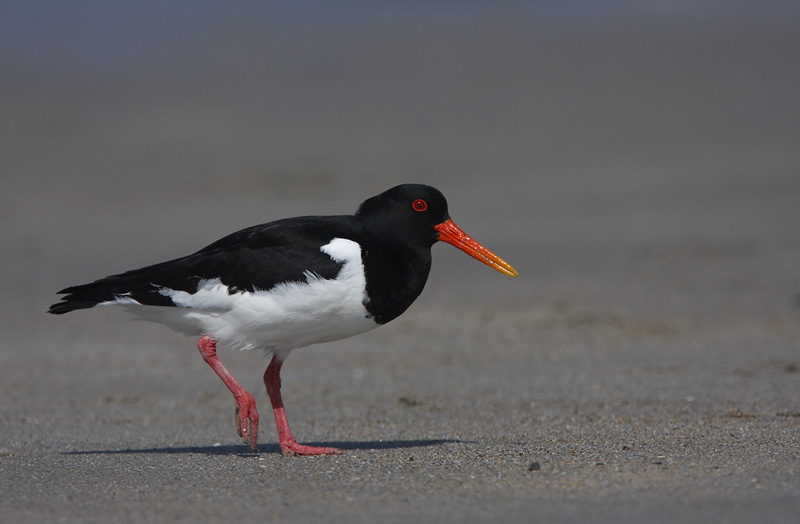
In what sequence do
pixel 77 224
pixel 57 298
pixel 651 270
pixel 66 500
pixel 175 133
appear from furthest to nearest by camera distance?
pixel 175 133, pixel 77 224, pixel 651 270, pixel 57 298, pixel 66 500

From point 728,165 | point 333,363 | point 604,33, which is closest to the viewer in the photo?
point 333,363

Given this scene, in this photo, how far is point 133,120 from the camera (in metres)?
27.4

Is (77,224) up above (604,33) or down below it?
below

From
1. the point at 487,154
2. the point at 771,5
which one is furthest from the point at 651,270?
the point at 771,5

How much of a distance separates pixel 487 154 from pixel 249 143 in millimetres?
6181

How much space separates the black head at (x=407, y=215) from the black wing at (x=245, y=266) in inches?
6.7

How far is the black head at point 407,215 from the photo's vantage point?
6.26 m

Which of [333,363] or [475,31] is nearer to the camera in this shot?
[333,363]

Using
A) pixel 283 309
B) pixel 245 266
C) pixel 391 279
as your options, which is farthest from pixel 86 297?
pixel 391 279

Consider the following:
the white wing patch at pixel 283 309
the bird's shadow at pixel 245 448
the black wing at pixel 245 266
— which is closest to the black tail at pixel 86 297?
the black wing at pixel 245 266

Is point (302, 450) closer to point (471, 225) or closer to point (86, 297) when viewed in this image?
point (86, 297)

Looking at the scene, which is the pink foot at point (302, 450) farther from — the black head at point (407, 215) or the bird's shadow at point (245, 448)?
the black head at point (407, 215)

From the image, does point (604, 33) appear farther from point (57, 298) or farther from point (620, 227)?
point (57, 298)

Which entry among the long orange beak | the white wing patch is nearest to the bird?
the white wing patch
